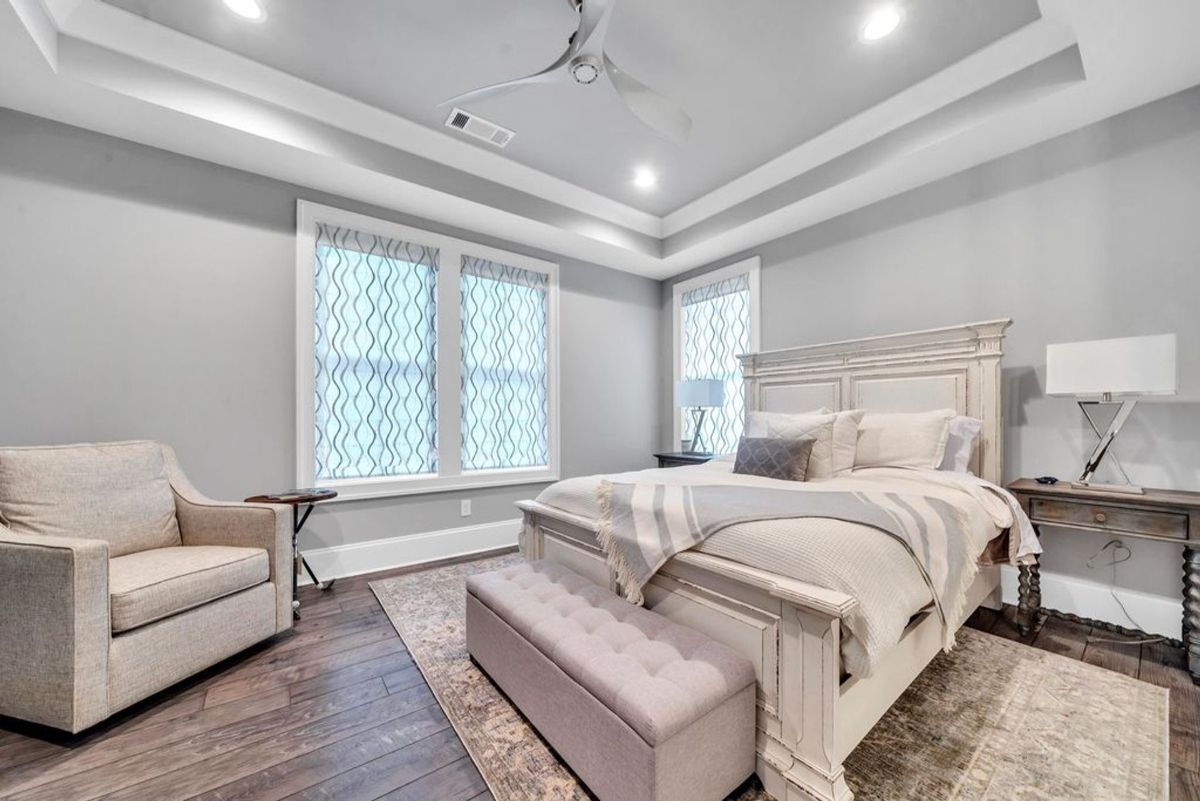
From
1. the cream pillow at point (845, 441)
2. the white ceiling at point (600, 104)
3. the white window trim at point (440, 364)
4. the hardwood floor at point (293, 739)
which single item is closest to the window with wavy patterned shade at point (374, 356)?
the white window trim at point (440, 364)

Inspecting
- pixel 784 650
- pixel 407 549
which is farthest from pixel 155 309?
pixel 784 650

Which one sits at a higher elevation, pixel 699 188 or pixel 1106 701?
pixel 699 188

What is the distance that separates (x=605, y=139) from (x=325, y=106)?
170cm

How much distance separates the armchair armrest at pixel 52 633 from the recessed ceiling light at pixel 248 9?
2325mm

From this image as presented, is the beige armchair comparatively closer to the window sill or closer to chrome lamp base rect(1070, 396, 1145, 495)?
the window sill

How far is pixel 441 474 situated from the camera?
3.58 metres

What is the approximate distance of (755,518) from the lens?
5.00 ft

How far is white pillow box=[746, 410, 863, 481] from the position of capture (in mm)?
2629

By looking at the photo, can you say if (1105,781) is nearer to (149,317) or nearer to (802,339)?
(802,339)

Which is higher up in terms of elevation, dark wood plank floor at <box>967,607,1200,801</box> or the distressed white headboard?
the distressed white headboard

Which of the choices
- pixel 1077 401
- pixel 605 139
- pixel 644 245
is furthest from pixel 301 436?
pixel 1077 401

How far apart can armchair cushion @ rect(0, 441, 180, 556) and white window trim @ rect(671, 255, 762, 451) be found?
357 cm

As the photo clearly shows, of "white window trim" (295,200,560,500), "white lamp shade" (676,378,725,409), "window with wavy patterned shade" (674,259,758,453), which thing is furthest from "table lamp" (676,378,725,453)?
"white window trim" (295,200,560,500)

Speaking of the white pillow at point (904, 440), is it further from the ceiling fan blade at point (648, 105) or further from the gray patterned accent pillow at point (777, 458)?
the ceiling fan blade at point (648, 105)
